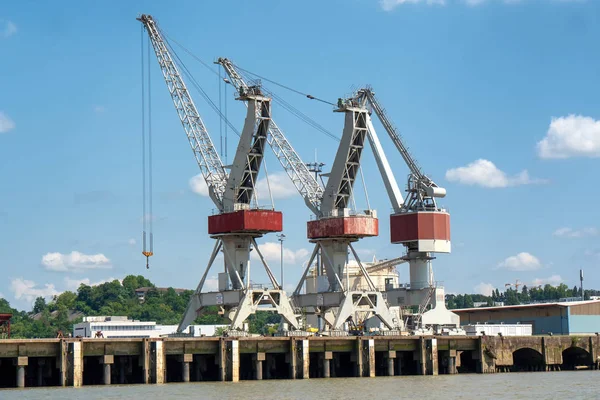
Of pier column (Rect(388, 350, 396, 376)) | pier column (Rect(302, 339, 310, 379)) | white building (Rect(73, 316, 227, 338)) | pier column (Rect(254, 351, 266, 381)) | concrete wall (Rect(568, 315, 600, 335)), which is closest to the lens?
pier column (Rect(254, 351, 266, 381))

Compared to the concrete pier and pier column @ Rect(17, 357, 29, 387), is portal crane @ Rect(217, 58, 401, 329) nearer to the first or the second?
the concrete pier

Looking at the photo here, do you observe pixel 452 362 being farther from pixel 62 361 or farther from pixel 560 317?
pixel 62 361

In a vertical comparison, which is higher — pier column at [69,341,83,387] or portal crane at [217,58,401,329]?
portal crane at [217,58,401,329]

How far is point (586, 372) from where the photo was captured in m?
108

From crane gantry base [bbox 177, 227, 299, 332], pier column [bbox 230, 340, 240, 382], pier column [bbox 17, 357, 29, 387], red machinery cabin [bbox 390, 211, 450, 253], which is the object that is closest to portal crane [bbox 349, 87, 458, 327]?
red machinery cabin [bbox 390, 211, 450, 253]

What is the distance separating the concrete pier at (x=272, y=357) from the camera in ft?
298

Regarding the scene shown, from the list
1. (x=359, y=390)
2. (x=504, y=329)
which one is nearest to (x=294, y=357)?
(x=359, y=390)

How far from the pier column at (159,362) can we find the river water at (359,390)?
171 centimetres

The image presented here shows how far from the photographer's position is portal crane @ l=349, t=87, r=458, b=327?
12331cm

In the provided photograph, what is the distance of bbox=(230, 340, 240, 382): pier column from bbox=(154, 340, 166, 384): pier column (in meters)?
6.46

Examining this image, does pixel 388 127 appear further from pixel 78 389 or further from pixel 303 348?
pixel 78 389

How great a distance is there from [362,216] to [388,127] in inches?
726

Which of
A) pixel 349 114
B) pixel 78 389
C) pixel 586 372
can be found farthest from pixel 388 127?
pixel 78 389

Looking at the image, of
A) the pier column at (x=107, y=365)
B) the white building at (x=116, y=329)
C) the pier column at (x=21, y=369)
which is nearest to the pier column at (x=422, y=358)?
the pier column at (x=107, y=365)
